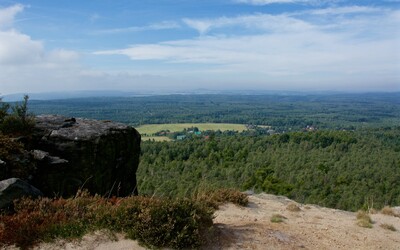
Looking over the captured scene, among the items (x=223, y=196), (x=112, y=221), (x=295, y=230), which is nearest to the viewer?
(x=112, y=221)

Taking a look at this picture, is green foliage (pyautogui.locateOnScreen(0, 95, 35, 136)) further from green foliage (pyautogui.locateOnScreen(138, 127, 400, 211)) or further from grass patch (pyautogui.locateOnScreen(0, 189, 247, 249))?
green foliage (pyautogui.locateOnScreen(138, 127, 400, 211))

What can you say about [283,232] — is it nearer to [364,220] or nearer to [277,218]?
[277,218]

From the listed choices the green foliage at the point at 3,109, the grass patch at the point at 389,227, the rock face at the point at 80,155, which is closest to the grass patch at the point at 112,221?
the rock face at the point at 80,155

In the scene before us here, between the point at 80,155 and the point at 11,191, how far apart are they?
3.28 metres

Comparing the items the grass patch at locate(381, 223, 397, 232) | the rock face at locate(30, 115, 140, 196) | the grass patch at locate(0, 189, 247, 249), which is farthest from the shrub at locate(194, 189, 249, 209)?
the grass patch at locate(381, 223, 397, 232)

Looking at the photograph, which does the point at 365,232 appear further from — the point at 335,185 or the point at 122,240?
the point at 335,185

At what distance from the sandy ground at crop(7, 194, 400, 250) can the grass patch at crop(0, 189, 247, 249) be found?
0.78 ft

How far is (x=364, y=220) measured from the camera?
11.3 m

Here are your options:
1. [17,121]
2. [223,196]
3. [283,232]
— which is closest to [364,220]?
[283,232]

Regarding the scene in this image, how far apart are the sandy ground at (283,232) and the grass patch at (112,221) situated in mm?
238

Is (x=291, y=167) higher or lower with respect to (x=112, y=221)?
lower

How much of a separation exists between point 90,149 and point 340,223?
8112mm

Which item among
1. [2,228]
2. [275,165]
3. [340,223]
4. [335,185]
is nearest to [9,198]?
[2,228]

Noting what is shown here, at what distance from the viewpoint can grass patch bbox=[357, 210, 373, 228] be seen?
11.0 m
